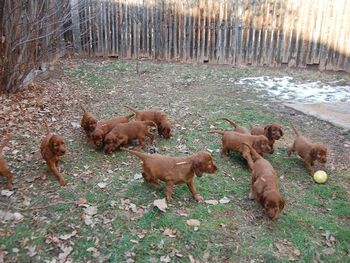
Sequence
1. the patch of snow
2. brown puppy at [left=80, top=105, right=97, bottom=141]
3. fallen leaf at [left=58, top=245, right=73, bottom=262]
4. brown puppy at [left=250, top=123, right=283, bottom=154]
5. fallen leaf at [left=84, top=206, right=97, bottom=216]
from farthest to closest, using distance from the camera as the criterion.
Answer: the patch of snow → brown puppy at [left=80, top=105, right=97, bottom=141] → brown puppy at [left=250, top=123, right=283, bottom=154] → fallen leaf at [left=84, top=206, right=97, bottom=216] → fallen leaf at [left=58, top=245, right=73, bottom=262]

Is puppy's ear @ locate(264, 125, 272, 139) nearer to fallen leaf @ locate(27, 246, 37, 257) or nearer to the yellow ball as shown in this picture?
the yellow ball

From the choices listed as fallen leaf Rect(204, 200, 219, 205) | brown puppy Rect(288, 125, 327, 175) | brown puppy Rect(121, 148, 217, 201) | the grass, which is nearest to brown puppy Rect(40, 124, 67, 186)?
the grass

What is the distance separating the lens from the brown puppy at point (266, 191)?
4.16 metres

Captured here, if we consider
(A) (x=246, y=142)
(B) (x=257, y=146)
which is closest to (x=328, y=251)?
(B) (x=257, y=146)

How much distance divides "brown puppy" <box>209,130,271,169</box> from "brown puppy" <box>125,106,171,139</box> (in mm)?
1067

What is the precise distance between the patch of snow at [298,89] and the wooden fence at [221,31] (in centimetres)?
174

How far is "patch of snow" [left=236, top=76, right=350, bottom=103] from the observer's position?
8.72 metres

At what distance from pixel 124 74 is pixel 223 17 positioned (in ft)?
13.0

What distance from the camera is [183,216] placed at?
14.1 ft

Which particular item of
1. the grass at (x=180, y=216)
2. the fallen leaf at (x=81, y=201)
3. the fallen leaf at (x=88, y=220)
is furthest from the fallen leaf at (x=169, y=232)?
the fallen leaf at (x=81, y=201)

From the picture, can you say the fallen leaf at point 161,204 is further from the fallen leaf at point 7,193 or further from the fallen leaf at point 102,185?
the fallen leaf at point 7,193

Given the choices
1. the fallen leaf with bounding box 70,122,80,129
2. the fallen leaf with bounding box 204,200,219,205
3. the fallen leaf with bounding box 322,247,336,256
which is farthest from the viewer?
the fallen leaf with bounding box 70,122,80,129

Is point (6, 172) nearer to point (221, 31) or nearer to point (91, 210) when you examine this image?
point (91, 210)

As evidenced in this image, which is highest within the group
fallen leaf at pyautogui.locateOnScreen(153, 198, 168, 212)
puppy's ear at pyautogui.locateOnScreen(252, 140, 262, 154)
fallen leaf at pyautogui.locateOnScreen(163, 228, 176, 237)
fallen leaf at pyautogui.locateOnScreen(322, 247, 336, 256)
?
puppy's ear at pyautogui.locateOnScreen(252, 140, 262, 154)
